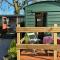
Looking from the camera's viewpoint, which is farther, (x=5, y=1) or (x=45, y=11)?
(x=5, y=1)

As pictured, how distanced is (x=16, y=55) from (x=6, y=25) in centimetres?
1521

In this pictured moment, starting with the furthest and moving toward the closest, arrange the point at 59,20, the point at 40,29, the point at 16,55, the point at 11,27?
1. the point at 11,27
2. the point at 59,20
3. the point at 16,55
4. the point at 40,29

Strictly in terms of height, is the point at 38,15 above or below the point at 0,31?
above

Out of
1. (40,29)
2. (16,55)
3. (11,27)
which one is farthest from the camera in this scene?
(11,27)

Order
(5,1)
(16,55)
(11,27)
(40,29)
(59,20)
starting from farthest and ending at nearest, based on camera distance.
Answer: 1. (11,27)
2. (5,1)
3. (59,20)
4. (16,55)
5. (40,29)

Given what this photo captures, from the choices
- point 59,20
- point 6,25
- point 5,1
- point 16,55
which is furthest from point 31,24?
point 6,25

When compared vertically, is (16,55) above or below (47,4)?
below

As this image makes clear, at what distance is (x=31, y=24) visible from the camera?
1300cm

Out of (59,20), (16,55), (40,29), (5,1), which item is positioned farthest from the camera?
(5,1)

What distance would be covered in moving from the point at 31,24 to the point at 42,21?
0.67 m

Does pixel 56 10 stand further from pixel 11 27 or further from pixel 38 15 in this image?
pixel 11 27

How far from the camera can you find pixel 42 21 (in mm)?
13281

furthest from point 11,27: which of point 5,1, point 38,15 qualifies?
point 38,15

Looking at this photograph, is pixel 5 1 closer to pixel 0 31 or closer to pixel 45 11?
pixel 0 31
